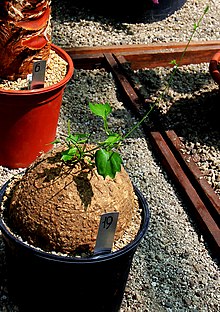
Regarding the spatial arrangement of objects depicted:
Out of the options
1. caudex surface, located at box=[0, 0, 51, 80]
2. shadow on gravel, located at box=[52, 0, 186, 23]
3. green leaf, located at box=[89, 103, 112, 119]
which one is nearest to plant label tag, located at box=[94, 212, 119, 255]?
green leaf, located at box=[89, 103, 112, 119]

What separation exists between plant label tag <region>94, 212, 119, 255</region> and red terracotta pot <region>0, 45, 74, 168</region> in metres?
0.99

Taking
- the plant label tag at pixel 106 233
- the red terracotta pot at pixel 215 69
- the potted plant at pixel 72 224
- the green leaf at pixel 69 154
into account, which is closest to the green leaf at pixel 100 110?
the potted plant at pixel 72 224

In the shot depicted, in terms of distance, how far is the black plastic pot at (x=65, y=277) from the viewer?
1.91m

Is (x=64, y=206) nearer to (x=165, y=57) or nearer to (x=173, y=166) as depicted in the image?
(x=173, y=166)

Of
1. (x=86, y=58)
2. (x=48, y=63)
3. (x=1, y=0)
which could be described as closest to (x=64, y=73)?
(x=48, y=63)

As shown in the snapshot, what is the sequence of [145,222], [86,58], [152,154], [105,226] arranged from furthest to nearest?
[86,58]
[152,154]
[145,222]
[105,226]

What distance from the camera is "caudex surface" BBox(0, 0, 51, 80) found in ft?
8.80

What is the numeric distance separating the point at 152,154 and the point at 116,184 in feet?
4.13

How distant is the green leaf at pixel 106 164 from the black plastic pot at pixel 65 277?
0.87 ft

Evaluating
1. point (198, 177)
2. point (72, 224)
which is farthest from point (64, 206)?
point (198, 177)

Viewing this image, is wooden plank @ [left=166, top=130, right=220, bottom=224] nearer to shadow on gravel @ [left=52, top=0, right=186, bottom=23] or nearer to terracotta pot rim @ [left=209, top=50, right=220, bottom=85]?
terracotta pot rim @ [left=209, top=50, right=220, bottom=85]

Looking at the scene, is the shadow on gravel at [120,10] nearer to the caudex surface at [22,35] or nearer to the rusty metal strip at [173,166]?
the rusty metal strip at [173,166]

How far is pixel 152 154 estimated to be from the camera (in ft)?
10.7

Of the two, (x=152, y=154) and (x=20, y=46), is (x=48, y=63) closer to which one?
(x=20, y=46)
